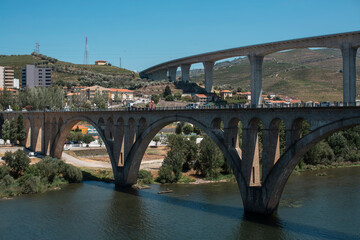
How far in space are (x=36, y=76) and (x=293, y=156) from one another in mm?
147878

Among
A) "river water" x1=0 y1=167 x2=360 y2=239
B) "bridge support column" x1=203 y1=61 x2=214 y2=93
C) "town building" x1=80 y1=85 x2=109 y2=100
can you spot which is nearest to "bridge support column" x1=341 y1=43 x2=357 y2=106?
"river water" x1=0 y1=167 x2=360 y2=239

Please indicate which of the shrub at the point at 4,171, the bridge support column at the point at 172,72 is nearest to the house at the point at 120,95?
the bridge support column at the point at 172,72

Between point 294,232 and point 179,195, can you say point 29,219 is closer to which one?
point 179,195

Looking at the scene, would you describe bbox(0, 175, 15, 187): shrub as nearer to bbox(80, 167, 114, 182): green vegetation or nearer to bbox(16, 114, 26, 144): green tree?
bbox(80, 167, 114, 182): green vegetation

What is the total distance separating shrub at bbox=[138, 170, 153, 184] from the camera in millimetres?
57141

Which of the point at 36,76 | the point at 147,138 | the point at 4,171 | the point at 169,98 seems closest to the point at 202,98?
the point at 169,98

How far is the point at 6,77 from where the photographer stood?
165500 millimetres

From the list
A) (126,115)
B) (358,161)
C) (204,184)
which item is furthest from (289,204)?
(358,161)

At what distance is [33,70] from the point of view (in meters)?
165

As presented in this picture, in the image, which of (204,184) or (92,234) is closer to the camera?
(92,234)

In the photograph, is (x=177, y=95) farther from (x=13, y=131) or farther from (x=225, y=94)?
(x=13, y=131)

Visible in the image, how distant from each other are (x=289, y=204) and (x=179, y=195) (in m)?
13.1

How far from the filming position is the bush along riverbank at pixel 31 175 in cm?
5075

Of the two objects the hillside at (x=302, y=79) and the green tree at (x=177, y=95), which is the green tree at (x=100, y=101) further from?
the hillside at (x=302, y=79)
